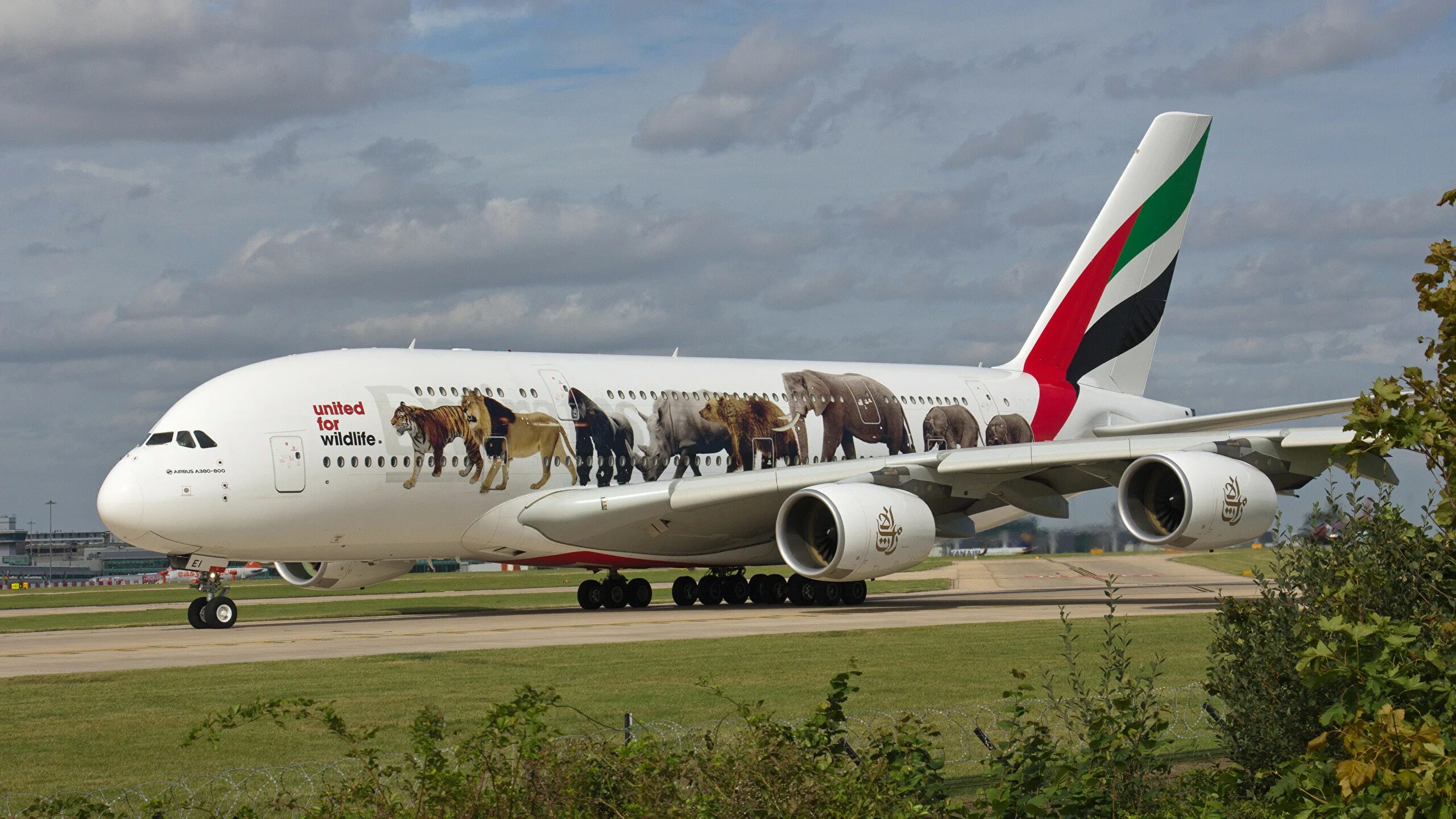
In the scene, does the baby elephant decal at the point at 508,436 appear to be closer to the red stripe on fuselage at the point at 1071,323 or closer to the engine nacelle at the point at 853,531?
the engine nacelle at the point at 853,531

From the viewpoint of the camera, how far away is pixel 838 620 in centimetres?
2242

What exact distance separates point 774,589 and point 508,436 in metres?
6.49

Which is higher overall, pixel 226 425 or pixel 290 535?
pixel 226 425

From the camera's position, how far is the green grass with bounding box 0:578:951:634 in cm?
2712

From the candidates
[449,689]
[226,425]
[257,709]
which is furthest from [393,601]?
[257,709]

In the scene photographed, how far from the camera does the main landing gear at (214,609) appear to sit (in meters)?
23.1

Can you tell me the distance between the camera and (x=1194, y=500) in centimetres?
2238

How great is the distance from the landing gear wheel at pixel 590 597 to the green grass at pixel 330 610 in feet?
5.77

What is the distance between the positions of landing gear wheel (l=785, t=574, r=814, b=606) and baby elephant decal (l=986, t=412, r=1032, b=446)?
5606 millimetres

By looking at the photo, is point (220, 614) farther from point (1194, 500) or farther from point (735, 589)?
point (1194, 500)

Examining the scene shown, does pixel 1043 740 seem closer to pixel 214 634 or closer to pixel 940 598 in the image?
pixel 214 634

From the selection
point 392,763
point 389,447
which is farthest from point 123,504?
point 392,763

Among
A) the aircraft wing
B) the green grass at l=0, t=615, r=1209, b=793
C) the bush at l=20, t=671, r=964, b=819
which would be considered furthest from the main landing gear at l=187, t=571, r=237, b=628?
the bush at l=20, t=671, r=964, b=819

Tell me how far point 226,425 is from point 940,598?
48.3ft
